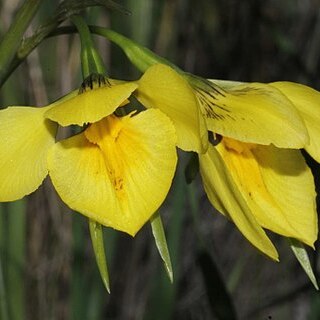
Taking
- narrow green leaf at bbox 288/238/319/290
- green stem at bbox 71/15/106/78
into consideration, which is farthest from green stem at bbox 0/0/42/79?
narrow green leaf at bbox 288/238/319/290

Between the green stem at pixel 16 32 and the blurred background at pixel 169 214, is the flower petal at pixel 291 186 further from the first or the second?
the blurred background at pixel 169 214

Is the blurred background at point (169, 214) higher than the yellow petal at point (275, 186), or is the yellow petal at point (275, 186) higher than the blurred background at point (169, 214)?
the yellow petal at point (275, 186)

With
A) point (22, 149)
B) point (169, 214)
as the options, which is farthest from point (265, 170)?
point (169, 214)

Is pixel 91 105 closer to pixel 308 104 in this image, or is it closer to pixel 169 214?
pixel 308 104

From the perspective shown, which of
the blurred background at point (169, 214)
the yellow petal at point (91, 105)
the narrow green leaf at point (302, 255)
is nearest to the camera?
the yellow petal at point (91, 105)

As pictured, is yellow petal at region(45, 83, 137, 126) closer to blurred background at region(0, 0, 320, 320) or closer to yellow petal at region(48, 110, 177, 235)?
yellow petal at region(48, 110, 177, 235)

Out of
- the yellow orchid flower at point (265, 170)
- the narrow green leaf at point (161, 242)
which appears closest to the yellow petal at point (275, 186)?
the yellow orchid flower at point (265, 170)
